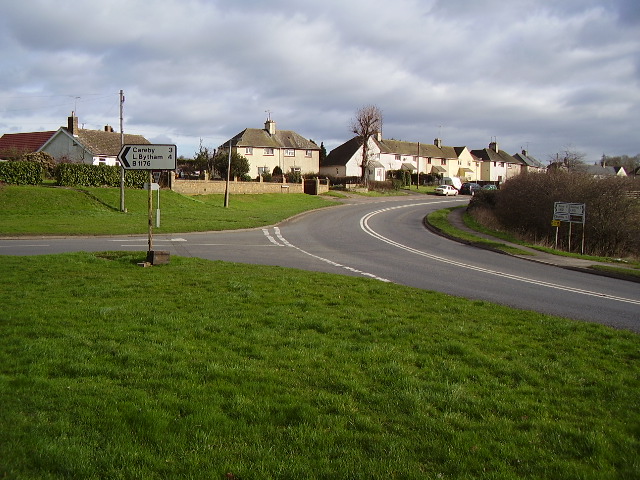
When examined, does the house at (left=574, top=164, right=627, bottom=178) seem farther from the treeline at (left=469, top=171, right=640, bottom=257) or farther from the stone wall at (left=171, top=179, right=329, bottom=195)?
the stone wall at (left=171, top=179, right=329, bottom=195)

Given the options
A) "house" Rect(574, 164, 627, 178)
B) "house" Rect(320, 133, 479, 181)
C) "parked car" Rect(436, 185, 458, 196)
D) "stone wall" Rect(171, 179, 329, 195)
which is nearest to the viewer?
"house" Rect(574, 164, 627, 178)

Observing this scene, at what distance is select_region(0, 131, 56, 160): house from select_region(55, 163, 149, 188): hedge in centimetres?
2855

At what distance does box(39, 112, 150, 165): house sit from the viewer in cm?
6094

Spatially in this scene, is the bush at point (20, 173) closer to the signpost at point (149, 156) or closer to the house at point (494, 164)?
the signpost at point (149, 156)

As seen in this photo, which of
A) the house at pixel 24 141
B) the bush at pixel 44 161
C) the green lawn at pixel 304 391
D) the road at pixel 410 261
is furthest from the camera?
the house at pixel 24 141

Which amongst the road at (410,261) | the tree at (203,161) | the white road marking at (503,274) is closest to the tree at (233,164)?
the tree at (203,161)

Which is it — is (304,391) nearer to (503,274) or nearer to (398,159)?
(503,274)

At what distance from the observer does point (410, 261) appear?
18500 mm

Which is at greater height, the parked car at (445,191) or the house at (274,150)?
the house at (274,150)

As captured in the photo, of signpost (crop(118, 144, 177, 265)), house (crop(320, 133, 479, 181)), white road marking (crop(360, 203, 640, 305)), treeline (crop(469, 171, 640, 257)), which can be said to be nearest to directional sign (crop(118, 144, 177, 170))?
signpost (crop(118, 144, 177, 265))

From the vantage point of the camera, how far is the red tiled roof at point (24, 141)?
65625 millimetres

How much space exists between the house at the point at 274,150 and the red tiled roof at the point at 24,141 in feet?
70.0

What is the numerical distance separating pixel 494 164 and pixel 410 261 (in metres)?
101

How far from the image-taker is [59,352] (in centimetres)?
600
